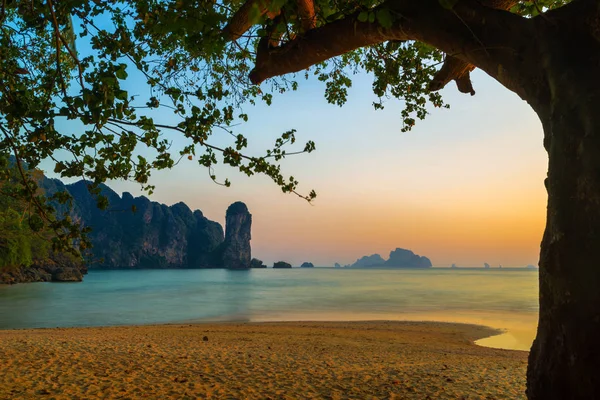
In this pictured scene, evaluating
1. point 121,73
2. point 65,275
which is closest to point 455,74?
point 121,73

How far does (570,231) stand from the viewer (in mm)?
2896

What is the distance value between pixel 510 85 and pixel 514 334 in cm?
2211

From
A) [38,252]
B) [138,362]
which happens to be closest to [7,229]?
[38,252]

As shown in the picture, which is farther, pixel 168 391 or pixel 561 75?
pixel 168 391

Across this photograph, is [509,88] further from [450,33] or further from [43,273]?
[43,273]

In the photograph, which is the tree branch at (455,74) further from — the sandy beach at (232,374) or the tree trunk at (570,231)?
the sandy beach at (232,374)

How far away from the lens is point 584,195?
9.36ft

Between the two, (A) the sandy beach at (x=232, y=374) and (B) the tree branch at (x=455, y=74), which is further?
(A) the sandy beach at (x=232, y=374)

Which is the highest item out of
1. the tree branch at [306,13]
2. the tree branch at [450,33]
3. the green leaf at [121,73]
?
the tree branch at [306,13]

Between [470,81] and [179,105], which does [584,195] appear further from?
[179,105]

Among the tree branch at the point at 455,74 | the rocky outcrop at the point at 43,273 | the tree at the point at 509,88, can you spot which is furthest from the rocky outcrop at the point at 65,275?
the tree branch at the point at 455,74

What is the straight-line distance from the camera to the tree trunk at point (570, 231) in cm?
280

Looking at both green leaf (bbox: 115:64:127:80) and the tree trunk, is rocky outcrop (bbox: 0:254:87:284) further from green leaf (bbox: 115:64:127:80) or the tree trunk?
the tree trunk

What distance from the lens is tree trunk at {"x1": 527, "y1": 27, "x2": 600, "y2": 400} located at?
2799mm
